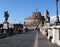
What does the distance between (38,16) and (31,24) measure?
420 inches

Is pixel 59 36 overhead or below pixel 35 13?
below

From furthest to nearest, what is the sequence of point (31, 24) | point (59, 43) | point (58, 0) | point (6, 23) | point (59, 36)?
point (31, 24)
point (6, 23)
point (58, 0)
point (59, 36)
point (59, 43)

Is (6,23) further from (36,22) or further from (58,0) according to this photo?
(36,22)

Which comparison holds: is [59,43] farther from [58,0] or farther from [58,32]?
[58,0]

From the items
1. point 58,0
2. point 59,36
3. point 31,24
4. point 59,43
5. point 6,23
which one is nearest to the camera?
point 59,43

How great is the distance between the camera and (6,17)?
227ft

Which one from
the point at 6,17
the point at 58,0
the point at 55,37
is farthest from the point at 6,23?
the point at 55,37

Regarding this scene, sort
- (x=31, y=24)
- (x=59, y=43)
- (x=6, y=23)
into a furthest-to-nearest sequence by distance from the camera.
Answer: (x=31, y=24) → (x=6, y=23) → (x=59, y=43)

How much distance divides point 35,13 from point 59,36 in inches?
6527

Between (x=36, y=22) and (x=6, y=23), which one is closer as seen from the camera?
(x=6, y=23)

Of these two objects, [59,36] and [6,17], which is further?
[6,17]

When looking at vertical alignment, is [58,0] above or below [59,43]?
above

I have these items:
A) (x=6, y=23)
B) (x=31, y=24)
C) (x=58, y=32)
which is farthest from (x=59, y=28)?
(x=31, y=24)

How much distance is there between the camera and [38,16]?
7367 inches
